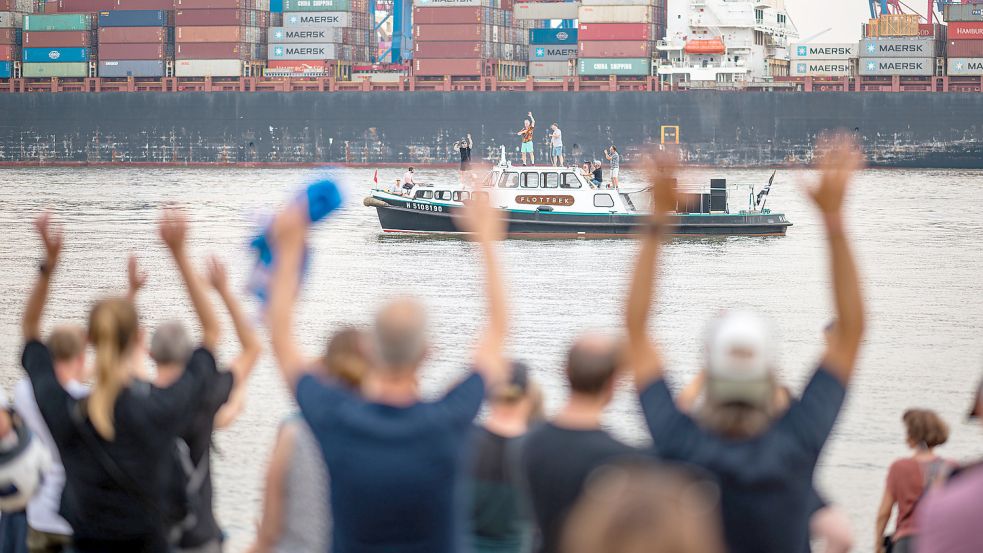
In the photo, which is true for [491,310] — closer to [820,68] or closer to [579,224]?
[579,224]

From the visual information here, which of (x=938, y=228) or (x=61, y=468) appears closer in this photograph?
(x=61, y=468)

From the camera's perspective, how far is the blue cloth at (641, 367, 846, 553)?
9.99 feet

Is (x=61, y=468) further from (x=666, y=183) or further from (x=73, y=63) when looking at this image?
(x=73, y=63)

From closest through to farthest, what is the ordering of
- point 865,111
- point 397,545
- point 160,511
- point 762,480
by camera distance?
1. point 762,480
2. point 397,545
3. point 160,511
4. point 865,111

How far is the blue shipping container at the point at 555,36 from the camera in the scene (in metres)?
71.4

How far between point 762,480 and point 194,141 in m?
68.1

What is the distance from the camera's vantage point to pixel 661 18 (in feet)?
229

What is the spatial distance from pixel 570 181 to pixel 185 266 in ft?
79.6

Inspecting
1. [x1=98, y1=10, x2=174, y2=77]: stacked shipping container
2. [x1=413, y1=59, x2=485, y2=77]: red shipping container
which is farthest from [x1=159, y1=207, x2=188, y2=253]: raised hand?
[x1=98, y1=10, x2=174, y2=77]: stacked shipping container

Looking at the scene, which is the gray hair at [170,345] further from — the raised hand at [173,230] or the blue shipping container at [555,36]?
the blue shipping container at [555,36]

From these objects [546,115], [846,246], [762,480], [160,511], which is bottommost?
[160,511]

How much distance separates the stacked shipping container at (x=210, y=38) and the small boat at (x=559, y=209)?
1687 inches

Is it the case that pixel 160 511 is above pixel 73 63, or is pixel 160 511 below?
below

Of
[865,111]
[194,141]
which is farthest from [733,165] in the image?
[194,141]
